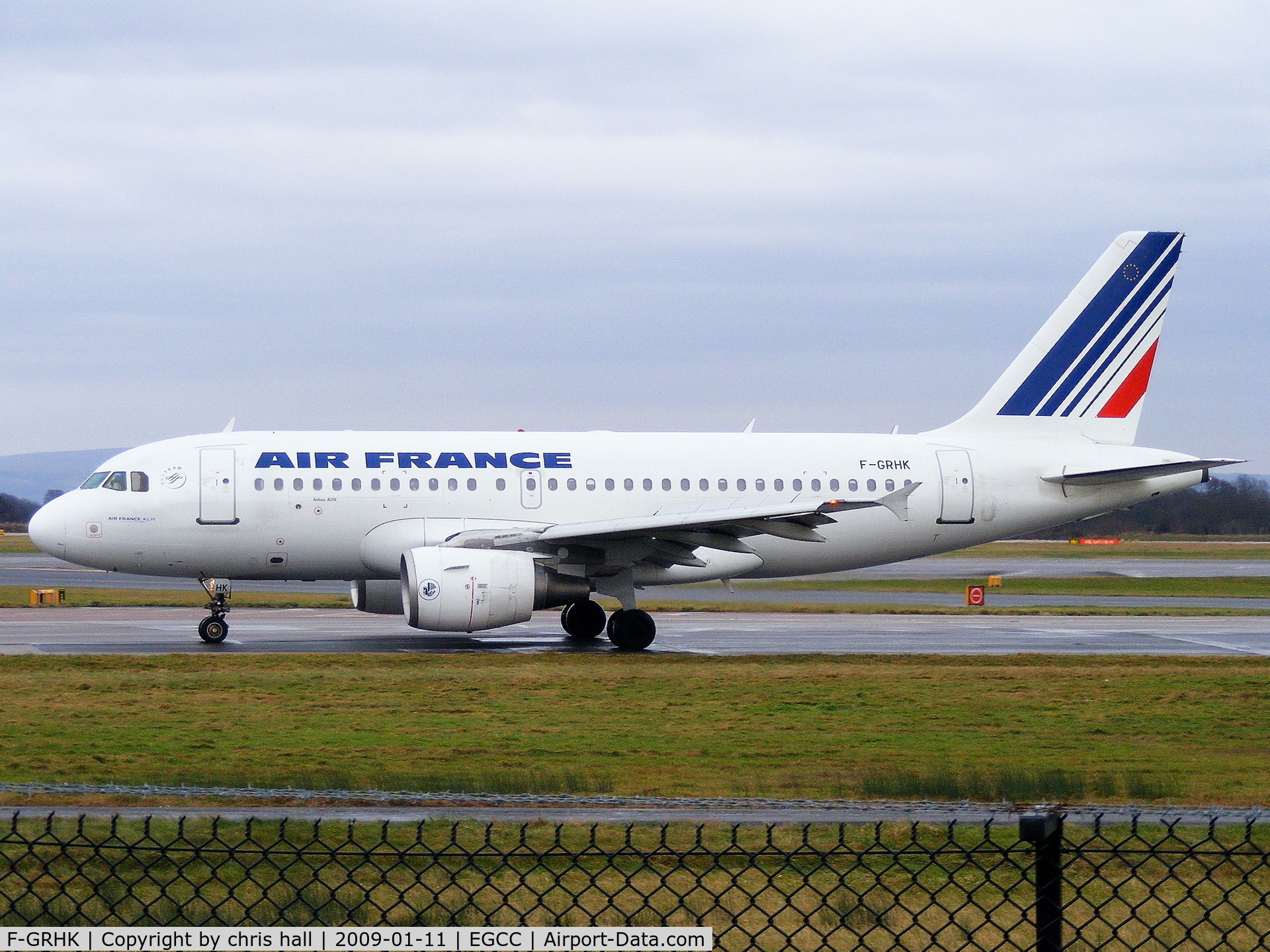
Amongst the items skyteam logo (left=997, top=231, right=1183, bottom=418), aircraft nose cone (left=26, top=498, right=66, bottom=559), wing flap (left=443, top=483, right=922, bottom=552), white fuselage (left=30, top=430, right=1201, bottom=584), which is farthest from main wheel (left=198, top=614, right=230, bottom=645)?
skyteam logo (left=997, top=231, right=1183, bottom=418)

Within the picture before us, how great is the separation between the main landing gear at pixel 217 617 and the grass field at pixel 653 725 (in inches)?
146

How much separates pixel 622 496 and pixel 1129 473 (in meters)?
10.1

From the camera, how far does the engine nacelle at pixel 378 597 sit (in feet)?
92.6

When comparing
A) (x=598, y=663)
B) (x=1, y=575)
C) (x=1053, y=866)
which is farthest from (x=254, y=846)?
(x=1, y=575)

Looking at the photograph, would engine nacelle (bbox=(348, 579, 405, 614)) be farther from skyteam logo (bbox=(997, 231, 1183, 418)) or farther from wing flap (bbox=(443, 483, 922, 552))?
skyteam logo (bbox=(997, 231, 1183, 418))

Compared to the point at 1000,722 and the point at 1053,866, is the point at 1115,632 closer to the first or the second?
the point at 1000,722

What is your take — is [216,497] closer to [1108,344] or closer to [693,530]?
[693,530]

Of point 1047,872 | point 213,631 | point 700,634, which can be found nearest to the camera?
point 1047,872

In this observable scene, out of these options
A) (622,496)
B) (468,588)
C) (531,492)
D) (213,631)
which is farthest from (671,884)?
(622,496)

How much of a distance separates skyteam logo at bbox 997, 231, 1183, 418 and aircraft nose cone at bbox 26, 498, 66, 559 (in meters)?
18.8

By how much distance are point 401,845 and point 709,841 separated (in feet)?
6.28

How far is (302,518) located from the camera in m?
27.3

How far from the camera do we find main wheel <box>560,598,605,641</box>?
28172 mm

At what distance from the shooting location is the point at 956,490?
3003 cm
